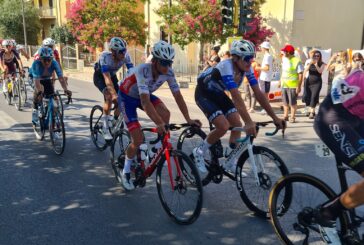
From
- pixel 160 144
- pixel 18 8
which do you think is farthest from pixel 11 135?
pixel 18 8

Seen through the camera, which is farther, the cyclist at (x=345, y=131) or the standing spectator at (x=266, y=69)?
the standing spectator at (x=266, y=69)

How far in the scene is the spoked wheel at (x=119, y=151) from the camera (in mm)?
5301

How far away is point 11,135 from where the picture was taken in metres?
8.09

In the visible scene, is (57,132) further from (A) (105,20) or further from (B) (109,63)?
(A) (105,20)

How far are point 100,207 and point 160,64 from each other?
190cm

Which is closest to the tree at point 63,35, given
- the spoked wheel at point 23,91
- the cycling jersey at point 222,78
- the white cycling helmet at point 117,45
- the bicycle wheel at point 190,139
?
the spoked wheel at point 23,91

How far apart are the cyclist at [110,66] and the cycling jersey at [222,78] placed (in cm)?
159

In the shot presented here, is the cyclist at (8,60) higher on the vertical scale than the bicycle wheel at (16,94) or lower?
higher

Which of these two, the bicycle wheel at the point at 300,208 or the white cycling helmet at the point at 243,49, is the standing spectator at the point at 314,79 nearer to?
the white cycling helmet at the point at 243,49

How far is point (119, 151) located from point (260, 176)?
88.1 inches

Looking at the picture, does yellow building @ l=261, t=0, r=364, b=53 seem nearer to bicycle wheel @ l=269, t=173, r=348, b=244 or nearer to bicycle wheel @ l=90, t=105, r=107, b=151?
bicycle wheel @ l=90, t=105, r=107, b=151

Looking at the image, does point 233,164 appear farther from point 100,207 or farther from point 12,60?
point 12,60

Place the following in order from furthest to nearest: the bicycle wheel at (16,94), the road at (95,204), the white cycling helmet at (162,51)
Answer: the bicycle wheel at (16,94), the white cycling helmet at (162,51), the road at (95,204)

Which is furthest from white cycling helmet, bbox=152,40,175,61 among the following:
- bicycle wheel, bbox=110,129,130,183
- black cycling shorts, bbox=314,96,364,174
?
black cycling shorts, bbox=314,96,364,174
